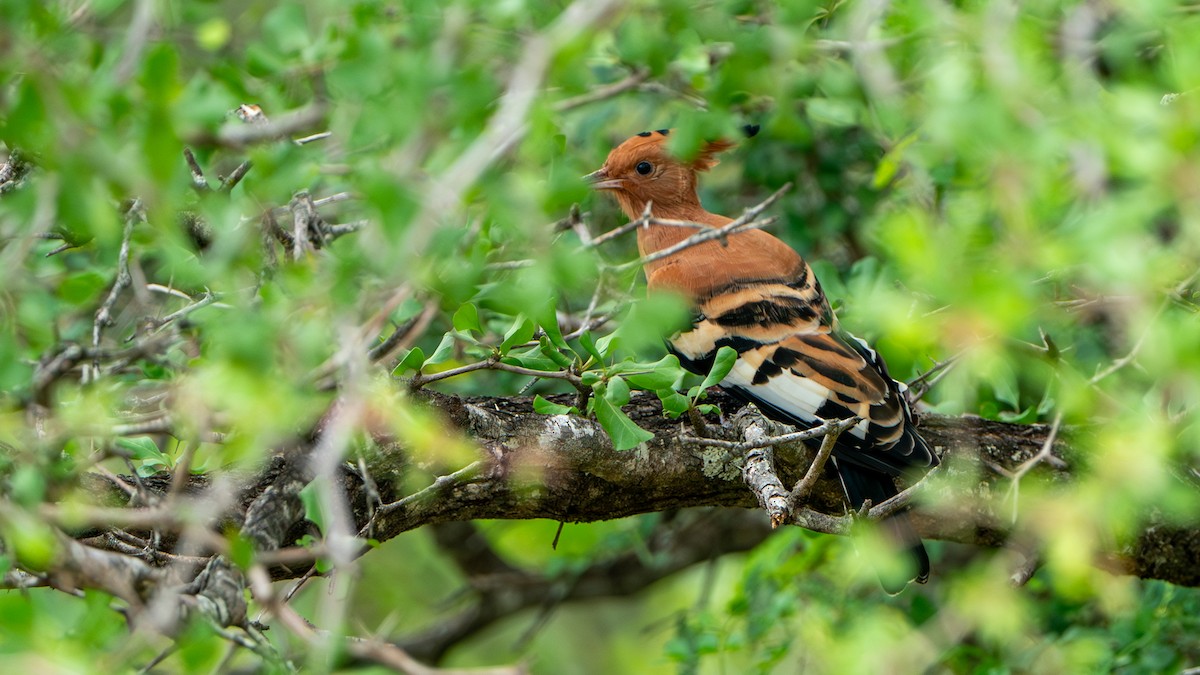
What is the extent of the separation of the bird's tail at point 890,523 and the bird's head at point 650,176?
4.51ft

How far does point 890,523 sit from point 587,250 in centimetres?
101

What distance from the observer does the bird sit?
2795mm

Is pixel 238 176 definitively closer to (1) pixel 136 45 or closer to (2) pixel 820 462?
(1) pixel 136 45

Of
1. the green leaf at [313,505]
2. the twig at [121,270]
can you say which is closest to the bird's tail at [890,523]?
the green leaf at [313,505]

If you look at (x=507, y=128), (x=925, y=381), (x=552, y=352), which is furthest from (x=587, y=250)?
(x=925, y=381)

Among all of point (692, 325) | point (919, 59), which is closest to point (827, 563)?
point (692, 325)

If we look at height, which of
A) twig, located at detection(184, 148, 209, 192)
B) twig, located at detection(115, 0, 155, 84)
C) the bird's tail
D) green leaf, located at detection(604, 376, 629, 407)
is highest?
twig, located at detection(115, 0, 155, 84)

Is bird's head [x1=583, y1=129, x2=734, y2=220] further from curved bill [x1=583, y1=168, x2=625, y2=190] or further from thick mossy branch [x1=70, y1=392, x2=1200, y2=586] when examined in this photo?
thick mossy branch [x1=70, y1=392, x2=1200, y2=586]

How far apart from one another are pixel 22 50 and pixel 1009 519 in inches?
87.3

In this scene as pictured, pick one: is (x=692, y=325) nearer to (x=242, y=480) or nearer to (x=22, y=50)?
(x=242, y=480)

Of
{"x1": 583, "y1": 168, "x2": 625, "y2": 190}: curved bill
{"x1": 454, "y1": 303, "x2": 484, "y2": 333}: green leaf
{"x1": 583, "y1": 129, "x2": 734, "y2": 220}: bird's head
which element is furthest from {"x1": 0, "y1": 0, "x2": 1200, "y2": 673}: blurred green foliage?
{"x1": 583, "y1": 168, "x2": 625, "y2": 190}: curved bill

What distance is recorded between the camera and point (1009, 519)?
2707mm

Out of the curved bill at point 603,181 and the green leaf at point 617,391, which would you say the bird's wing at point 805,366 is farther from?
the green leaf at point 617,391

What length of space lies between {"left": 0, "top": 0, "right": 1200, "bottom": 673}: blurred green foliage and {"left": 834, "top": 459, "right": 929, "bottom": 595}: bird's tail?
0.17 meters
